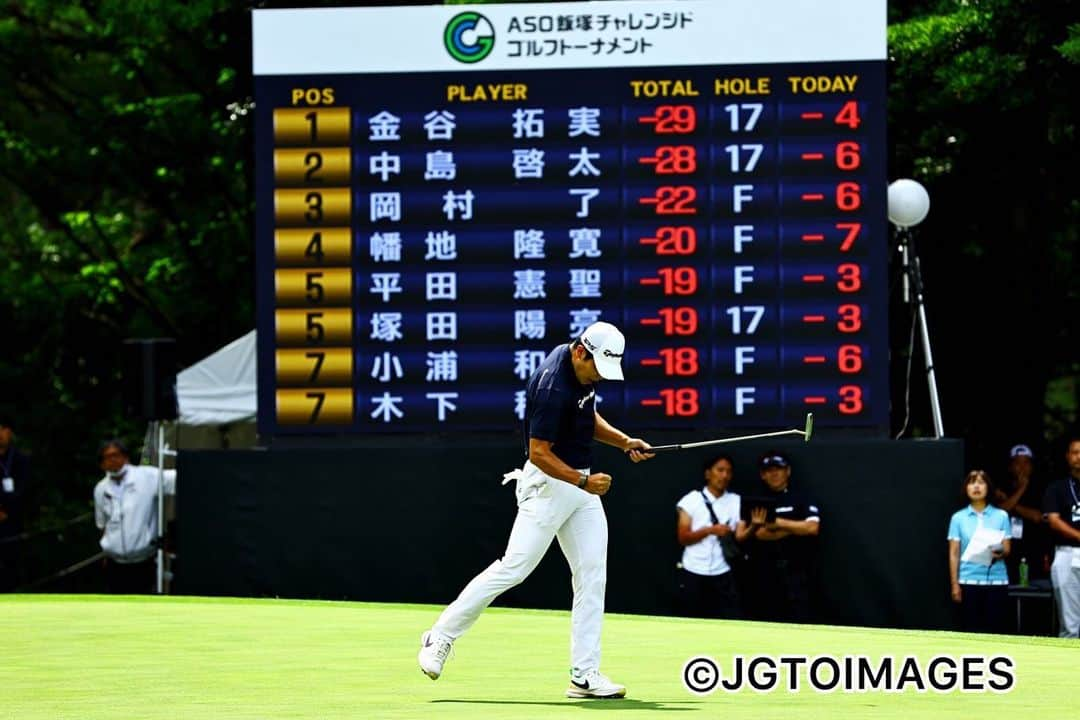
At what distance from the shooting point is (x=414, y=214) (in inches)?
739

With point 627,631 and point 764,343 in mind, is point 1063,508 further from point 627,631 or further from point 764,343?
point 627,631

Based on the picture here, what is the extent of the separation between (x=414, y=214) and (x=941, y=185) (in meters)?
11.1

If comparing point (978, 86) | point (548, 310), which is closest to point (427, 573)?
point (548, 310)

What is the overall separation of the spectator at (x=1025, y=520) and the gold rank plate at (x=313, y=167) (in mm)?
6729

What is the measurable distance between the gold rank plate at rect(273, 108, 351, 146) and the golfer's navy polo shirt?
26.3 ft

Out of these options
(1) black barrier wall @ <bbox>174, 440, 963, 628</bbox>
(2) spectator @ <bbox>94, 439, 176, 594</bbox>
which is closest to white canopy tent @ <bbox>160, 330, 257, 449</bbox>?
(2) spectator @ <bbox>94, 439, 176, 594</bbox>

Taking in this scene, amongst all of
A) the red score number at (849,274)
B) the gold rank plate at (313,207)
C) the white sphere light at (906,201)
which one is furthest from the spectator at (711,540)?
the gold rank plate at (313,207)

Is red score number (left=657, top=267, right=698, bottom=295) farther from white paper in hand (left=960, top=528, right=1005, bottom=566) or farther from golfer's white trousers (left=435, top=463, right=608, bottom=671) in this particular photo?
golfer's white trousers (left=435, top=463, right=608, bottom=671)

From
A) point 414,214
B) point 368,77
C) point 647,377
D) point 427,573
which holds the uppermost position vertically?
point 368,77

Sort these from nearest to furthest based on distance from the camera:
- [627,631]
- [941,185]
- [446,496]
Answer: [627,631], [446,496], [941,185]

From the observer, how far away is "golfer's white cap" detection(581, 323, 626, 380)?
11062 millimetres

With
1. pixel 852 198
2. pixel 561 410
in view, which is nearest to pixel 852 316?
pixel 852 198

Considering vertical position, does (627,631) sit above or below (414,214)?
below

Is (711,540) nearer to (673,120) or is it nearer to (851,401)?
(851,401)
